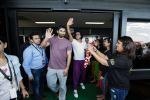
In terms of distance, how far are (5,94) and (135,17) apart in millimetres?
2326

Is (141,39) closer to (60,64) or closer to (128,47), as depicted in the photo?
(128,47)

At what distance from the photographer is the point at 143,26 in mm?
3348

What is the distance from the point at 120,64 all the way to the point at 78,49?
1842 mm

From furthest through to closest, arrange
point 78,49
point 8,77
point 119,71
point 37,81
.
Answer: point 78,49 < point 37,81 < point 119,71 < point 8,77

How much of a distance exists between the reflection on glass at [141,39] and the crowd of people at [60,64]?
1.54 ft

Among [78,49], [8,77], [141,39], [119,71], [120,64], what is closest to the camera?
[8,77]

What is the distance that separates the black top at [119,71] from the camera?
238cm

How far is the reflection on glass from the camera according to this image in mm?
3276

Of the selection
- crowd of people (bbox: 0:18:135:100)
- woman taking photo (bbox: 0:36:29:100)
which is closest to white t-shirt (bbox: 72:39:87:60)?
crowd of people (bbox: 0:18:135:100)

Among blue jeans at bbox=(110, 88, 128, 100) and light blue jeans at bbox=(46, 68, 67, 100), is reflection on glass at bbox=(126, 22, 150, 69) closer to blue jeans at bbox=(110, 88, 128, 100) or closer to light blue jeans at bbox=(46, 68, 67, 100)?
blue jeans at bbox=(110, 88, 128, 100)

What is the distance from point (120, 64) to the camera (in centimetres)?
237

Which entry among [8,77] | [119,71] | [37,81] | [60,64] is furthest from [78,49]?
[8,77]

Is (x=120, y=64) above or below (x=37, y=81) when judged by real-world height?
above

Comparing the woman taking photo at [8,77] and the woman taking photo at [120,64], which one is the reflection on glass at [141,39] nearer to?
the woman taking photo at [120,64]
